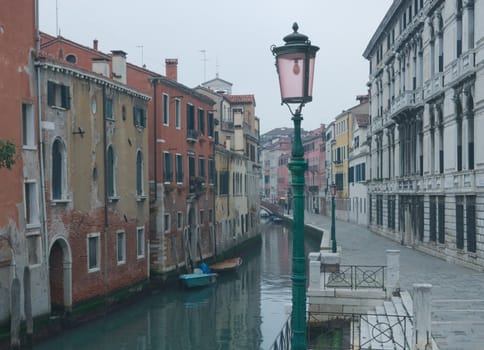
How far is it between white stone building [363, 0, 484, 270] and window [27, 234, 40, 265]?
1218cm

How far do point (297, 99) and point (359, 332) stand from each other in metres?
6.59

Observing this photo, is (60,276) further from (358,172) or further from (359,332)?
(358,172)

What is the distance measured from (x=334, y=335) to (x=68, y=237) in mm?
8361

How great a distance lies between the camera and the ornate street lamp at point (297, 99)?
5.36 metres

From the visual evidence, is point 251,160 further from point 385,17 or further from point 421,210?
point 421,210

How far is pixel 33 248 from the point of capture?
1594 cm

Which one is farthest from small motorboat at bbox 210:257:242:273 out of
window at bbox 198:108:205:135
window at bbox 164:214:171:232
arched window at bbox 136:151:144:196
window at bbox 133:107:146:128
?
window at bbox 133:107:146:128

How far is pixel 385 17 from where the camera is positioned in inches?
1214

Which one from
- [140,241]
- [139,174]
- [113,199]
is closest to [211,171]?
[139,174]

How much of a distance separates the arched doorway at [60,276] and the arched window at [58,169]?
1363 millimetres

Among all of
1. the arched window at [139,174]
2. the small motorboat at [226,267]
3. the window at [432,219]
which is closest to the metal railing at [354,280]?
the window at [432,219]

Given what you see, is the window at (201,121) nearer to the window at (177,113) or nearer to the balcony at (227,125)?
the window at (177,113)

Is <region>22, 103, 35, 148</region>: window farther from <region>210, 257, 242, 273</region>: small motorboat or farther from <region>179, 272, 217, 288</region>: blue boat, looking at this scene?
<region>210, 257, 242, 273</region>: small motorboat

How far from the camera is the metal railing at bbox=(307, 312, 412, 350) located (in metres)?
10.1
